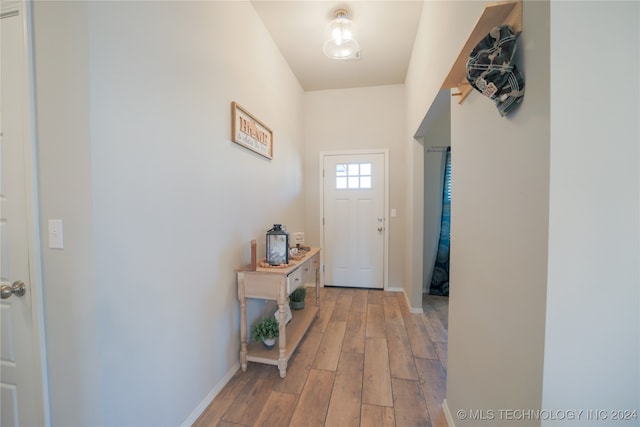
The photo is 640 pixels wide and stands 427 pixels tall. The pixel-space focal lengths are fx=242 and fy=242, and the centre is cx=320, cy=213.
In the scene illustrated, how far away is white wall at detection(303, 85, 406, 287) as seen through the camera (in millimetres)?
3373

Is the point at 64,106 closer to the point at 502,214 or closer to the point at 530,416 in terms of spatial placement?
the point at 502,214

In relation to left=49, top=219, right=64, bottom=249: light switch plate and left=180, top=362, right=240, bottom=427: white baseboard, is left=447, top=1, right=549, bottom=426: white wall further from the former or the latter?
left=49, top=219, right=64, bottom=249: light switch plate

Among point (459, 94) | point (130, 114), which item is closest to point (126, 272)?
point (130, 114)

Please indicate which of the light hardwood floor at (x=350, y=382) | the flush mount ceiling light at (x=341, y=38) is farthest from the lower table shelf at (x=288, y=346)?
the flush mount ceiling light at (x=341, y=38)

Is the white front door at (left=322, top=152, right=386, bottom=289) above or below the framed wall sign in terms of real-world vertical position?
below

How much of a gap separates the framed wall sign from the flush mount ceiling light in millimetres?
914

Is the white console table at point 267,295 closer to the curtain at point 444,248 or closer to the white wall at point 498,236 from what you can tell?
the white wall at point 498,236

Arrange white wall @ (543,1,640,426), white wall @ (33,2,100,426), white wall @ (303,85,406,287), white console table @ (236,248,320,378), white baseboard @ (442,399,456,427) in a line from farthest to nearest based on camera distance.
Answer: white wall @ (303,85,406,287) < white console table @ (236,248,320,378) < white baseboard @ (442,399,456,427) < white wall @ (33,2,100,426) < white wall @ (543,1,640,426)

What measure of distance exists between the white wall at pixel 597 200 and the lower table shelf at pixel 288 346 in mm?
1578

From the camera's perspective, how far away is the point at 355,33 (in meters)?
2.36

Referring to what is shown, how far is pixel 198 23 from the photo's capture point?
4.59 ft

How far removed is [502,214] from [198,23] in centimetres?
181

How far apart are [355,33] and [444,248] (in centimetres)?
273

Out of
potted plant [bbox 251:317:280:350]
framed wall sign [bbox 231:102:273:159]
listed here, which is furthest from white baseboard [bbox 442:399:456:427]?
framed wall sign [bbox 231:102:273:159]
